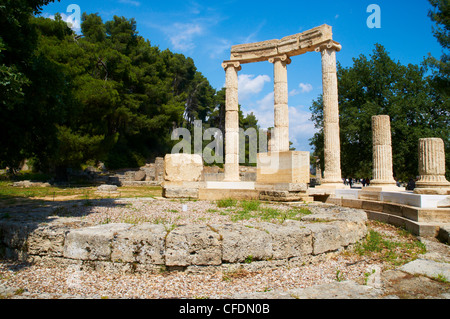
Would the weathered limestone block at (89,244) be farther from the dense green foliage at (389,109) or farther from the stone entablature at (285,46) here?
the dense green foliage at (389,109)

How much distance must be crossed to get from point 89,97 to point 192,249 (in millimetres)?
17382

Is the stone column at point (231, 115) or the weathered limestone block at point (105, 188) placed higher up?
the stone column at point (231, 115)

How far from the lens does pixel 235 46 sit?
56.0 ft

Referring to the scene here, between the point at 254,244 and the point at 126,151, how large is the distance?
30.8 meters

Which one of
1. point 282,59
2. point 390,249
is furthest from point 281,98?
point 390,249

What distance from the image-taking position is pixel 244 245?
3889 millimetres

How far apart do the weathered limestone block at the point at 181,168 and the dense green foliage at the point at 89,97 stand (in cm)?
360

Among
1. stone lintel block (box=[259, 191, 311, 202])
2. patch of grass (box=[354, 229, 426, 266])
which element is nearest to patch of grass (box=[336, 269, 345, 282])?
patch of grass (box=[354, 229, 426, 266])

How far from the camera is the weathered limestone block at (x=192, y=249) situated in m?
3.72

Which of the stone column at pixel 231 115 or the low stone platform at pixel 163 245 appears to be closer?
the low stone platform at pixel 163 245

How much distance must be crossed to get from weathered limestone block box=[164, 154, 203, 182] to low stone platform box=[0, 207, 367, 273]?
657cm

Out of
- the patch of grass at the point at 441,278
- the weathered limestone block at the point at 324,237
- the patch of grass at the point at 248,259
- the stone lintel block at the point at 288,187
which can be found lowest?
the patch of grass at the point at 441,278

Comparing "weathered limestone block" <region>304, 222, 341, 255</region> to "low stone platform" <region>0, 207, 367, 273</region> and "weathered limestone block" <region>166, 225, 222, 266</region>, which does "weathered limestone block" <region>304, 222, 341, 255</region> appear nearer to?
"low stone platform" <region>0, 207, 367, 273</region>

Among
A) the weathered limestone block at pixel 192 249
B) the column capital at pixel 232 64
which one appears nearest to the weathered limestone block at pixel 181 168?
the weathered limestone block at pixel 192 249
